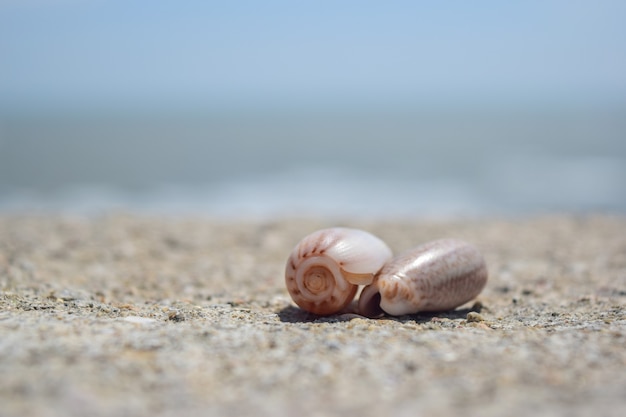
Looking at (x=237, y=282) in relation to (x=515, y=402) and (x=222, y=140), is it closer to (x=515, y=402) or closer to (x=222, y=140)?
(x=515, y=402)

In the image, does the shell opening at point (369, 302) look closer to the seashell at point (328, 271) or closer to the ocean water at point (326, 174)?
the seashell at point (328, 271)

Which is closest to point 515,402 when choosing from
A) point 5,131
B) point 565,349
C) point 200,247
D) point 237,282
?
point 565,349

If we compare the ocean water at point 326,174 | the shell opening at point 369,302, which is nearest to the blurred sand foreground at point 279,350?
the shell opening at point 369,302

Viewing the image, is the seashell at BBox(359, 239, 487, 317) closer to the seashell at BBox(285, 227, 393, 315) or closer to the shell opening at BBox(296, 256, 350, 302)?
the seashell at BBox(285, 227, 393, 315)

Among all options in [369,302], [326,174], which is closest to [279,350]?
[369,302]

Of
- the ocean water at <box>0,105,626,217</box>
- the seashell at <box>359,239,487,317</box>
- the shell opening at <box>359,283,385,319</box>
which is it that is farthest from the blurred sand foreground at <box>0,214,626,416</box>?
the ocean water at <box>0,105,626,217</box>

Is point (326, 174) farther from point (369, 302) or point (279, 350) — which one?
point (279, 350)
